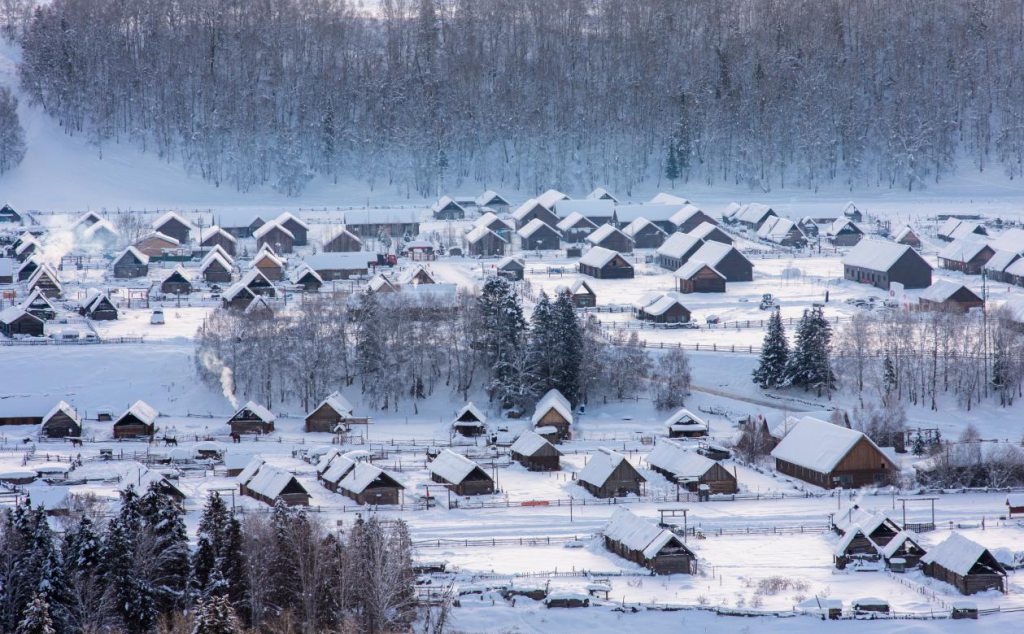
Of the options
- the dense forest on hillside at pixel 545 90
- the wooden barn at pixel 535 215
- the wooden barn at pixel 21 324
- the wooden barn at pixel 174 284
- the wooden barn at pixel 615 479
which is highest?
the dense forest on hillside at pixel 545 90

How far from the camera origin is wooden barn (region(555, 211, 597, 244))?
90938mm

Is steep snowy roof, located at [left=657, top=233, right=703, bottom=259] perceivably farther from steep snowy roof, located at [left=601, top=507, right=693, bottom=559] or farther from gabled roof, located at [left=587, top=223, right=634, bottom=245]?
steep snowy roof, located at [left=601, top=507, right=693, bottom=559]

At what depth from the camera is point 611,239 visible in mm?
86438

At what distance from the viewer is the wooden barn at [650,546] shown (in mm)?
34844

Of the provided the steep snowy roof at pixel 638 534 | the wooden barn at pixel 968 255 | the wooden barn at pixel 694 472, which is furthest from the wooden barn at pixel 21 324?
the wooden barn at pixel 968 255

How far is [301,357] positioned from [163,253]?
30485 mm

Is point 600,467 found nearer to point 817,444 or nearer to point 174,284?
point 817,444

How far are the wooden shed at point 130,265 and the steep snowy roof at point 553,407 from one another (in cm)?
3346

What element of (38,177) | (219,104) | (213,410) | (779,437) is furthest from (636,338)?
(219,104)

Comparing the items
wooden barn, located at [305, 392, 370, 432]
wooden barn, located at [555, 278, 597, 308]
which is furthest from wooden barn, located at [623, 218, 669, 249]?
wooden barn, located at [305, 392, 370, 432]

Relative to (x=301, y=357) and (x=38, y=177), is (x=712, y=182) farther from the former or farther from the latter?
(x=301, y=357)

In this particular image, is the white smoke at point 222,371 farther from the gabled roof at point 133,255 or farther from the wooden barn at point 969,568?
the wooden barn at point 969,568

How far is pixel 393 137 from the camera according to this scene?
11919cm

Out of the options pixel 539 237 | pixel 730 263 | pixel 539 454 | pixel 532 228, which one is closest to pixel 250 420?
pixel 539 454
